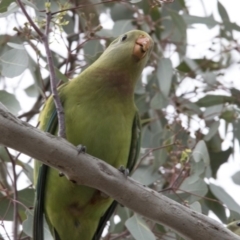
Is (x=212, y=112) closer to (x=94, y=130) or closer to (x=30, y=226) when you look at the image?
(x=94, y=130)

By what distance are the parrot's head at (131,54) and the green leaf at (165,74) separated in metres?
0.38

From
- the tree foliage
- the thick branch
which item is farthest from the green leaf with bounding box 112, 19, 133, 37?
the thick branch

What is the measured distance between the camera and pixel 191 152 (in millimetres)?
2795

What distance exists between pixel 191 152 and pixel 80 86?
0.60 meters

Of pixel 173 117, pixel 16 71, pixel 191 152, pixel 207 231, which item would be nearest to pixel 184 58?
pixel 173 117

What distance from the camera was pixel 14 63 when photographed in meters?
2.54

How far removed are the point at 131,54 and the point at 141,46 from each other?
59 mm

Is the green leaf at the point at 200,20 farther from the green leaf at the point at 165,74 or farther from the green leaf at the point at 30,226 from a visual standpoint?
the green leaf at the point at 30,226

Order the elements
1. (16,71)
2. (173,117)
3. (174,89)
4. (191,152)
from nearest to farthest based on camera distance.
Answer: (16,71) → (191,152) → (173,117) → (174,89)

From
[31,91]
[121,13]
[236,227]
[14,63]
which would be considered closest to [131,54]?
[14,63]

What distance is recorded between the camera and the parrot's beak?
265 centimetres

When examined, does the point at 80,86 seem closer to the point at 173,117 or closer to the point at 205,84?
the point at 173,117

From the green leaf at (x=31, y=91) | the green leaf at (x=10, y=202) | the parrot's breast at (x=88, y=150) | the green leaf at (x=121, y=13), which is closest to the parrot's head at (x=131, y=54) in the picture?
the parrot's breast at (x=88, y=150)

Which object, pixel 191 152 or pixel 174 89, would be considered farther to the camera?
pixel 174 89
